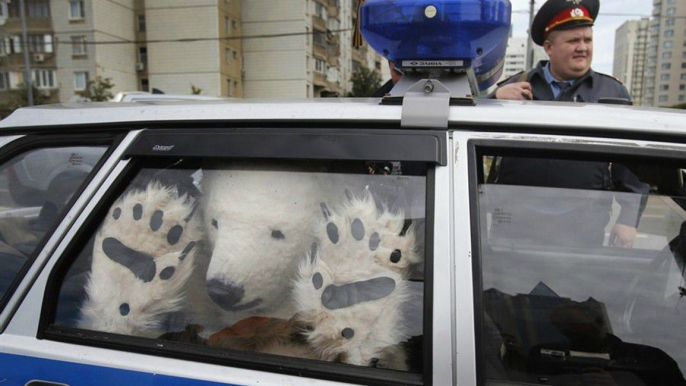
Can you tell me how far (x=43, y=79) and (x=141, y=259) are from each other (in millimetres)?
39719

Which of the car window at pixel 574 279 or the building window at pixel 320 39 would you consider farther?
the building window at pixel 320 39

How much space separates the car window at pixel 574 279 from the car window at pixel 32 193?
1.16 metres

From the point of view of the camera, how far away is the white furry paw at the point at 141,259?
1.36 meters

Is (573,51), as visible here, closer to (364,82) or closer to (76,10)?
(364,82)

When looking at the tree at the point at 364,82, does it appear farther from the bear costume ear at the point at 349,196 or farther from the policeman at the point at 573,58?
the bear costume ear at the point at 349,196

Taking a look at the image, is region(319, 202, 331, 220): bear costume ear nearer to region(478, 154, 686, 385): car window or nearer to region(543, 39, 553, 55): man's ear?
region(478, 154, 686, 385): car window

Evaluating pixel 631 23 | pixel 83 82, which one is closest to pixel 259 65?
pixel 83 82

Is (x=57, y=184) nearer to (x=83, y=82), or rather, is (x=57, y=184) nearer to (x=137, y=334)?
(x=137, y=334)

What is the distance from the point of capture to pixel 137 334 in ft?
4.33

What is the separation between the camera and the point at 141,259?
1.38m

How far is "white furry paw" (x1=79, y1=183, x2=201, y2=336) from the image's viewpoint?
136cm

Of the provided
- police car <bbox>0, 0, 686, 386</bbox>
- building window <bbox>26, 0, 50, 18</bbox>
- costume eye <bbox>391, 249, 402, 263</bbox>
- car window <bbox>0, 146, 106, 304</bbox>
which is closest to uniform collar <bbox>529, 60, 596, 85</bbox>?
police car <bbox>0, 0, 686, 386</bbox>

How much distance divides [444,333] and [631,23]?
96.0 meters

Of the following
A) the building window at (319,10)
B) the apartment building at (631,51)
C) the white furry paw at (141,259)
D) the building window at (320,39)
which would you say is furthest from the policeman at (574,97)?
the apartment building at (631,51)
